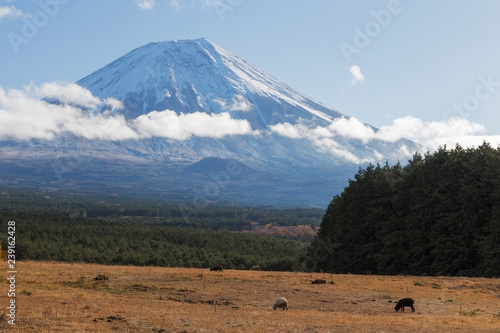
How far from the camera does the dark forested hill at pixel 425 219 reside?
45.8 m

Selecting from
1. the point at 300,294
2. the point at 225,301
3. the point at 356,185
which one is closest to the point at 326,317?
the point at 225,301

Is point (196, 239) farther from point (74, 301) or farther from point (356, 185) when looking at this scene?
point (74, 301)

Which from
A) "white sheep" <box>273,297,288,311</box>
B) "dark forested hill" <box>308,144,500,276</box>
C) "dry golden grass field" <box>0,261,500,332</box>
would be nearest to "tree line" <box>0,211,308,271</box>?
"dark forested hill" <box>308,144,500,276</box>

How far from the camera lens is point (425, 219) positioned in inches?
1955

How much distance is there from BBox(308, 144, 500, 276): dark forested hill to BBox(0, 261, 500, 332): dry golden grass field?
7.89 meters

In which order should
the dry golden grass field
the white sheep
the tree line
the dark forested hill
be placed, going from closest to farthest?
the dry golden grass field < the white sheep < the dark forested hill < the tree line

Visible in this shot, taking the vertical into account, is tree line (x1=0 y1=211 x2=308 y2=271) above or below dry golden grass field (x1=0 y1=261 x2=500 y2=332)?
below

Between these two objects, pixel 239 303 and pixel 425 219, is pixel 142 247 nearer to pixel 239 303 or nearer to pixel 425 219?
pixel 425 219

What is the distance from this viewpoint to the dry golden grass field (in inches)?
800

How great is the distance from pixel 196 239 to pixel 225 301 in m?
92.8

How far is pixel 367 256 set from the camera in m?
55.2

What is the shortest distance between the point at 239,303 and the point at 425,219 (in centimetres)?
2915

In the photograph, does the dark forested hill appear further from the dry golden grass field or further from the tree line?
the tree line

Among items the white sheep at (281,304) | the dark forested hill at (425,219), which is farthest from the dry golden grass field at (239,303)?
the dark forested hill at (425,219)
